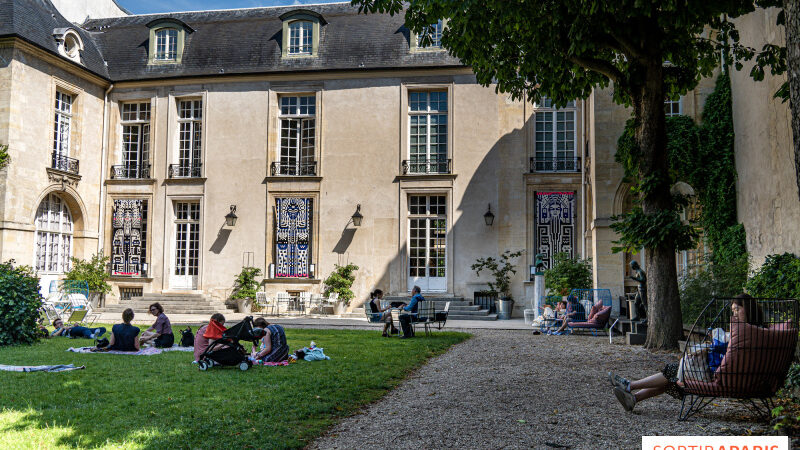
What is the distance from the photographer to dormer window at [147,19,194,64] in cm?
2133

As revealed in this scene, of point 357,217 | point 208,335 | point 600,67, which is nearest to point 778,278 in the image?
point 600,67

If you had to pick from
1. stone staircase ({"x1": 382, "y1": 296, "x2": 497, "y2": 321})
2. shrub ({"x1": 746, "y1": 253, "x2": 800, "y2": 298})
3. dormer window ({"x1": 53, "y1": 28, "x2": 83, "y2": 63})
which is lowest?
stone staircase ({"x1": 382, "y1": 296, "x2": 497, "y2": 321})

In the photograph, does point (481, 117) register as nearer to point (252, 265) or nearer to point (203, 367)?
point (252, 265)

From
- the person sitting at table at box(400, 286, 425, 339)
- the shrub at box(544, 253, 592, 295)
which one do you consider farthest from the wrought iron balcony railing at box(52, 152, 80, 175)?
the shrub at box(544, 253, 592, 295)

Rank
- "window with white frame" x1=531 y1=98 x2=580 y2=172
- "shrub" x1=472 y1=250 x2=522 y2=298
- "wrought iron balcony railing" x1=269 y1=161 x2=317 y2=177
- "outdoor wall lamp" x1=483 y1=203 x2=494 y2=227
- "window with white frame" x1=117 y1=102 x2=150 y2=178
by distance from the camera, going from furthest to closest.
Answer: "window with white frame" x1=117 y1=102 x2=150 y2=178 → "wrought iron balcony railing" x1=269 y1=161 x2=317 y2=177 → "window with white frame" x1=531 y1=98 x2=580 y2=172 → "outdoor wall lamp" x1=483 y1=203 x2=494 y2=227 → "shrub" x1=472 y1=250 x2=522 y2=298

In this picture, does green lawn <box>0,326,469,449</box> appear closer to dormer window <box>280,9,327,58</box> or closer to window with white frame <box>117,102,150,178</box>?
window with white frame <box>117,102,150,178</box>

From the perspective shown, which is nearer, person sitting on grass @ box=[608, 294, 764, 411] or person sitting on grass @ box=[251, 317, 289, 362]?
person sitting on grass @ box=[608, 294, 764, 411]

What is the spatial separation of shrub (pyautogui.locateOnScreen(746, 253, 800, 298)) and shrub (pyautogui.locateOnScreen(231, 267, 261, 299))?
13.6 m

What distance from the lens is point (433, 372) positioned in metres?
7.87

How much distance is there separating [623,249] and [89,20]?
2204 centimetres

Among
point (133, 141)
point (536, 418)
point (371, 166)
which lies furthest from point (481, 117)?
point (536, 418)

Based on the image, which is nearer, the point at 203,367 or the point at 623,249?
the point at 203,367

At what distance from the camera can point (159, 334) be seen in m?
10.1

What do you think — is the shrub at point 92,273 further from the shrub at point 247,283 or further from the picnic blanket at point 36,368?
the picnic blanket at point 36,368
